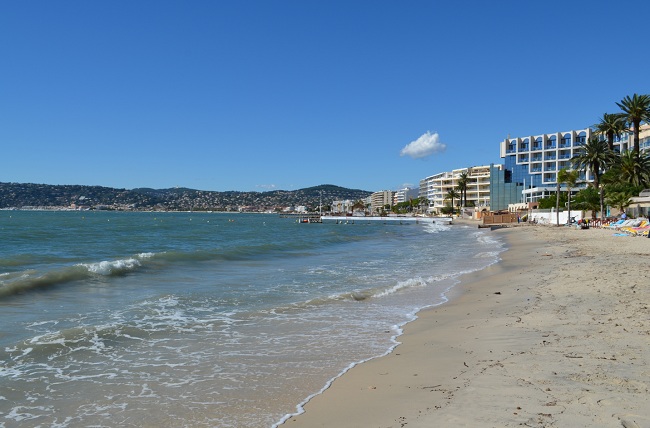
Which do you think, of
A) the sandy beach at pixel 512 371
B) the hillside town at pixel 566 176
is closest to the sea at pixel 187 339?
the sandy beach at pixel 512 371

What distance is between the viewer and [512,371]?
619cm

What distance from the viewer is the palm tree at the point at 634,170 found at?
5634 cm

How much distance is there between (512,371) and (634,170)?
6065cm

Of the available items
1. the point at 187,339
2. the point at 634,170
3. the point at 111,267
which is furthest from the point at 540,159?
the point at 187,339

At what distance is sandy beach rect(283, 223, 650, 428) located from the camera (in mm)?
4801

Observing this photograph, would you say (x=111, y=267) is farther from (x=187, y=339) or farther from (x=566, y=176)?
(x=566, y=176)

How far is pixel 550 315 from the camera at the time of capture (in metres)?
9.82

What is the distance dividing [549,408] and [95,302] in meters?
12.5

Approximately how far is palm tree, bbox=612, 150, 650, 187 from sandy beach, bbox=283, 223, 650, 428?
172 feet

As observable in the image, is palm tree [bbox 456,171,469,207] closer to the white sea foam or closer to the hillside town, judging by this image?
the hillside town

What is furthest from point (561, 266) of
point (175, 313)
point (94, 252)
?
point (94, 252)

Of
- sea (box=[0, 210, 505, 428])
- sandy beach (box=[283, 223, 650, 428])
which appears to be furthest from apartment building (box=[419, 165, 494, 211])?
sandy beach (box=[283, 223, 650, 428])

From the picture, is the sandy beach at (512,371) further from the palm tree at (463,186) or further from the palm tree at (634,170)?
the palm tree at (463,186)

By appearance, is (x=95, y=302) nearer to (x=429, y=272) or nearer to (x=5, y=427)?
(x=5, y=427)
